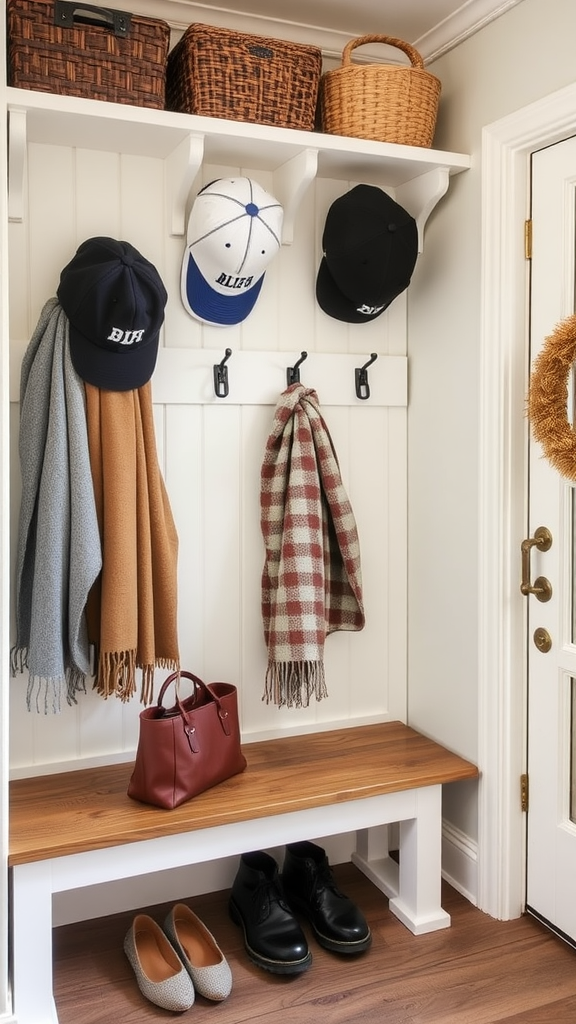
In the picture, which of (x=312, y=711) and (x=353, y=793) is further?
(x=312, y=711)

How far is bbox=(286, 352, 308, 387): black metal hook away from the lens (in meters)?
2.34

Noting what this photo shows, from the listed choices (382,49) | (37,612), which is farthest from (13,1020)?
(382,49)

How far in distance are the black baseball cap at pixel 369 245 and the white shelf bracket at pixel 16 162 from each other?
75 centimetres

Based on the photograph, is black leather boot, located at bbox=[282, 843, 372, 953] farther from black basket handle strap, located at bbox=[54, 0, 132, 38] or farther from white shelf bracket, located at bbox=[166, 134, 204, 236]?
black basket handle strap, located at bbox=[54, 0, 132, 38]

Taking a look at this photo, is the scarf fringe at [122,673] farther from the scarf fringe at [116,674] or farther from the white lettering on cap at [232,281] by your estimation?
the white lettering on cap at [232,281]

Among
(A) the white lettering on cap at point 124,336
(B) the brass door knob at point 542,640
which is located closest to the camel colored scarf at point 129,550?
(A) the white lettering on cap at point 124,336

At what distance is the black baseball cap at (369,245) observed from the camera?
2162 mm

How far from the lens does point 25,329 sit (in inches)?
81.8

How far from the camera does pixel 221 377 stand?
2270 millimetres

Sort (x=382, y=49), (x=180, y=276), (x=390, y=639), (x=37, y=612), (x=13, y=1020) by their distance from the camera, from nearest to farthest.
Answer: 1. (x=13, y=1020)
2. (x=37, y=612)
3. (x=180, y=276)
4. (x=382, y=49)
5. (x=390, y=639)

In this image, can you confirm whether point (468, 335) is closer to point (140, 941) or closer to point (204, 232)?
point (204, 232)

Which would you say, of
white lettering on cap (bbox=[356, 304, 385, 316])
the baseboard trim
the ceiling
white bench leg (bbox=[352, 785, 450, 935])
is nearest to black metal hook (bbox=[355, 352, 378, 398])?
white lettering on cap (bbox=[356, 304, 385, 316])

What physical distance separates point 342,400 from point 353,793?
103cm

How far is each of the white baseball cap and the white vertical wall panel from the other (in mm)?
117
